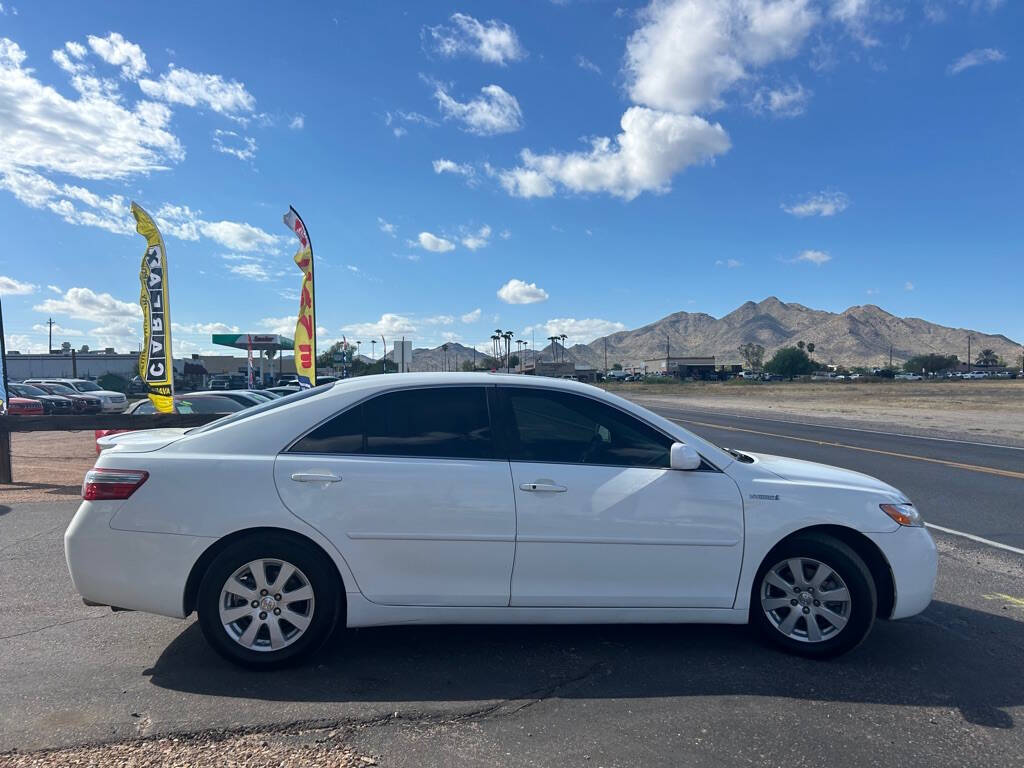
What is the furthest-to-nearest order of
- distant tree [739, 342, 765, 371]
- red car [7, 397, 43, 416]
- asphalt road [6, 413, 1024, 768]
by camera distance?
1. distant tree [739, 342, 765, 371]
2. red car [7, 397, 43, 416]
3. asphalt road [6, 413, 1024, 768]

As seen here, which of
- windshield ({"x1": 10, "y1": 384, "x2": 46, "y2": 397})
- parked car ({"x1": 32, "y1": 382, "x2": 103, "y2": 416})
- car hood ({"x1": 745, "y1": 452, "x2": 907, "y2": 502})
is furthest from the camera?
windshield ({"x1": 10, "y1": 384, "x2": 46, "y2": 397})

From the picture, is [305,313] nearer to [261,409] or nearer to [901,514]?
[261,409]

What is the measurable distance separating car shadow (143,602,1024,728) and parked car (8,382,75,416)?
1218 inches

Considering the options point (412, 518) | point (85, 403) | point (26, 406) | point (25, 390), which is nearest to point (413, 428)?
point (412, 518)

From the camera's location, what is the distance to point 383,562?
13.0 feet

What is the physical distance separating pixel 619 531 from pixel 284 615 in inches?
76.3

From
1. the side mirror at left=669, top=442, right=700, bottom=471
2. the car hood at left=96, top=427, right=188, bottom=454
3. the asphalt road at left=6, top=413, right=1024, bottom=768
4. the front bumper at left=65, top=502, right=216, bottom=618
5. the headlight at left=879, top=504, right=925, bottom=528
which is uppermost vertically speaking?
the car hood at left=96, top=427, right=188, bottom=454

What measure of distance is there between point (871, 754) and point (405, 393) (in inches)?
119

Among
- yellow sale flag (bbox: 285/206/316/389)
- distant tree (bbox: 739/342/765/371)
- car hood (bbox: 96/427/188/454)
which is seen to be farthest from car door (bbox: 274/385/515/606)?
distant tree (bbox: 739/342/765/371)

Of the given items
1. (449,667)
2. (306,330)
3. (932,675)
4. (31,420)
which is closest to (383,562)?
(449,667)

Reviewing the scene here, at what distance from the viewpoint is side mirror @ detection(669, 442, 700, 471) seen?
410 centimetres

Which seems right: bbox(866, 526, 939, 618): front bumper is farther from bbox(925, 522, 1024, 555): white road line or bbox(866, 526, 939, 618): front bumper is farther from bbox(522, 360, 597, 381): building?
bbox(522, 360, 597, 381): building

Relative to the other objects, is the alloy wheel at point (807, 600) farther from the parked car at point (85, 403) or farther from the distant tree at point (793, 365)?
the distant tree at point (793, 365)

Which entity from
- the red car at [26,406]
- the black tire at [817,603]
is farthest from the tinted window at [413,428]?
the red car at [26,406]
